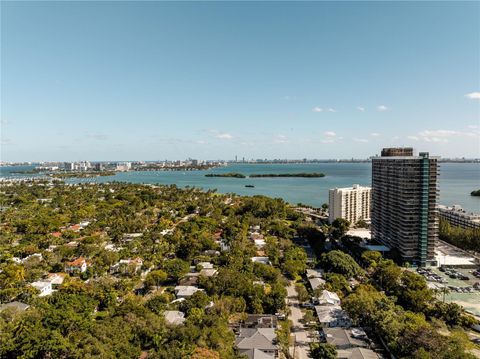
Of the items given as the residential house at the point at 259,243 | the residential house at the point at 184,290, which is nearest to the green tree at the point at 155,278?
the residential house at the point at 184,290

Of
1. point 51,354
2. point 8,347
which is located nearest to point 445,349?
point 51,354

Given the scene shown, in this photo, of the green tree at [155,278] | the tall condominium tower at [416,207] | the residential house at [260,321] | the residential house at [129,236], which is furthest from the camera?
the residential house at [129,236]

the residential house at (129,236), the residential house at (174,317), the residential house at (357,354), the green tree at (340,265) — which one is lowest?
the residential house at (357,354)

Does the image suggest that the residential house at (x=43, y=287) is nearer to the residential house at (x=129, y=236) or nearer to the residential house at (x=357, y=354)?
the residential house at (x=129, y=236)

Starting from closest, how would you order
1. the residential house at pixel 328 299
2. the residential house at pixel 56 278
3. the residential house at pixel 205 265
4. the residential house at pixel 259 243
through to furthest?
the residential house at pixel 328 299 → the residential house at pixel 56 278 → the residential house at pixel 205 265 → the residential house at pixel 259 243

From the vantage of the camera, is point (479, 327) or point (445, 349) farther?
point (479, 327)

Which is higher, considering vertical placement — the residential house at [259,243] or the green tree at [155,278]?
the green tree at [155,278]

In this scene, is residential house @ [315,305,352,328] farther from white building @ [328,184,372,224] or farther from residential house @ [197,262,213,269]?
white building @ [328,184,372,224]

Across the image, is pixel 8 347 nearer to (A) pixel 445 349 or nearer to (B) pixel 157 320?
(B) pixel 157 320
